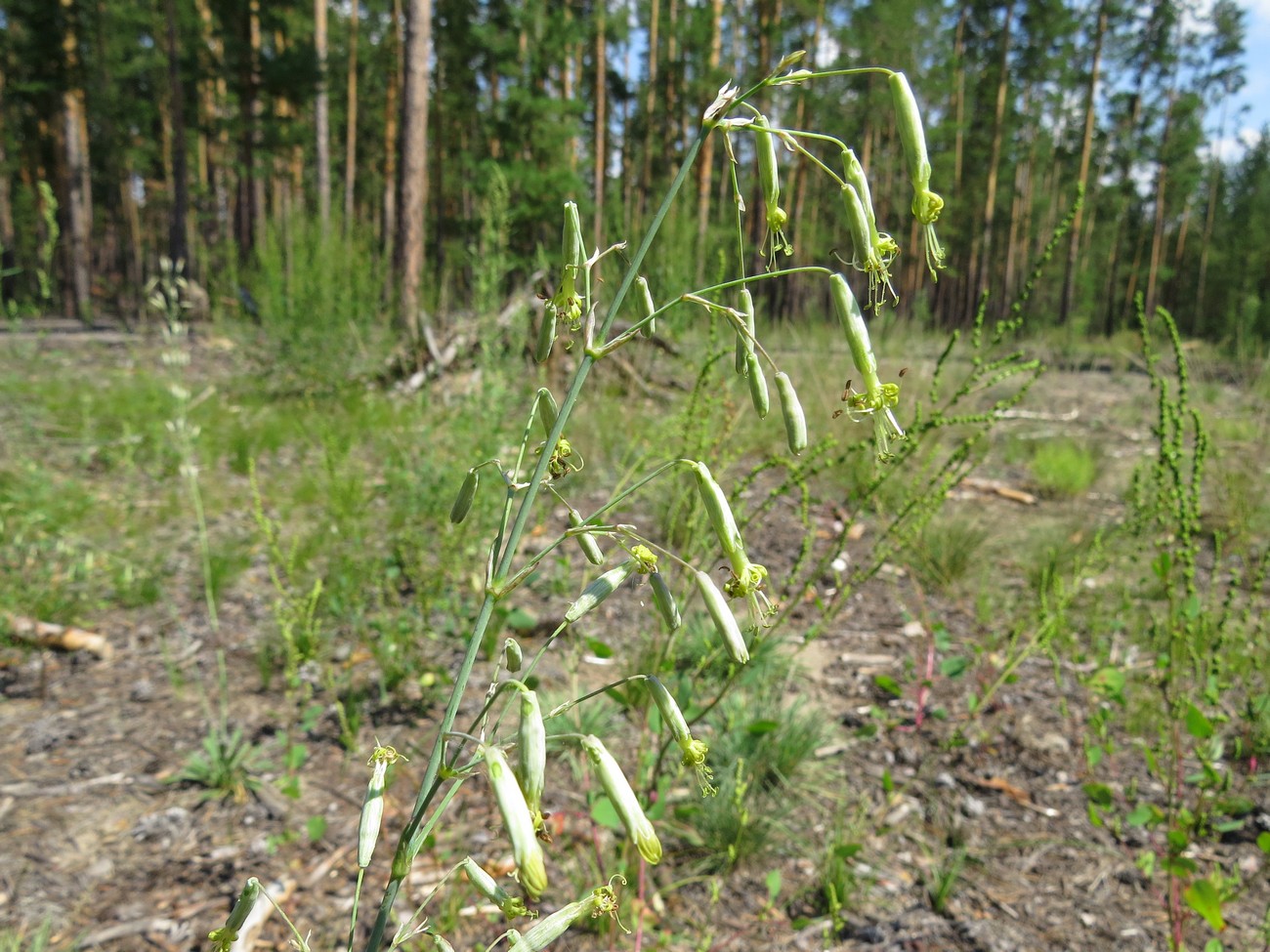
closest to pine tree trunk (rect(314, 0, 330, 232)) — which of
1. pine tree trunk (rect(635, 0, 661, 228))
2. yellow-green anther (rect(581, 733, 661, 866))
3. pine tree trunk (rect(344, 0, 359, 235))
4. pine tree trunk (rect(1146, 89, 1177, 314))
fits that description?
pine tree trunk (rect(344, 0, 359, 235))

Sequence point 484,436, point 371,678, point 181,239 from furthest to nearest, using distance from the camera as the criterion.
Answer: point 181,239, point 484,436, point 371,678

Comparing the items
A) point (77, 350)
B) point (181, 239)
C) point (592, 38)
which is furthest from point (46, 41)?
point (77, 350)

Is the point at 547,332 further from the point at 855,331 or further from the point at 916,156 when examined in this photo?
the point at 916,156

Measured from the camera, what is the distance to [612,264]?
6488 mm

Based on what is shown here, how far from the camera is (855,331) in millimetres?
872

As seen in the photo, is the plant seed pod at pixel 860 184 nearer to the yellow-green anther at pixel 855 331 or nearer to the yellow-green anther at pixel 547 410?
the yellow-green anther at pixel 855 331

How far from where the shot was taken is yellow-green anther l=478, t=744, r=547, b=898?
2.15 ft

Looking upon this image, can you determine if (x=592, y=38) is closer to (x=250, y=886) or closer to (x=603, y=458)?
(x=603, y=458)

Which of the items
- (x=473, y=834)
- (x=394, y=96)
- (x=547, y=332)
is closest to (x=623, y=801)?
(x=547, y=332)

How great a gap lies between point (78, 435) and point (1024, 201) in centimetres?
3733

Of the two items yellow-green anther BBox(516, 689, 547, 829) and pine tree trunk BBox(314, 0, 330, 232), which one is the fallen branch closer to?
yellow-green anther BBox(516, 689, 547, 829)

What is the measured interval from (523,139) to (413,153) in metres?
6.98

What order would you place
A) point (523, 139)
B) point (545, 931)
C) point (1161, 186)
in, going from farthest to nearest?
point (1161, 186)
point (523, 139)
point (545, 931)

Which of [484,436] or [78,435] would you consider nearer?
[484,436]
